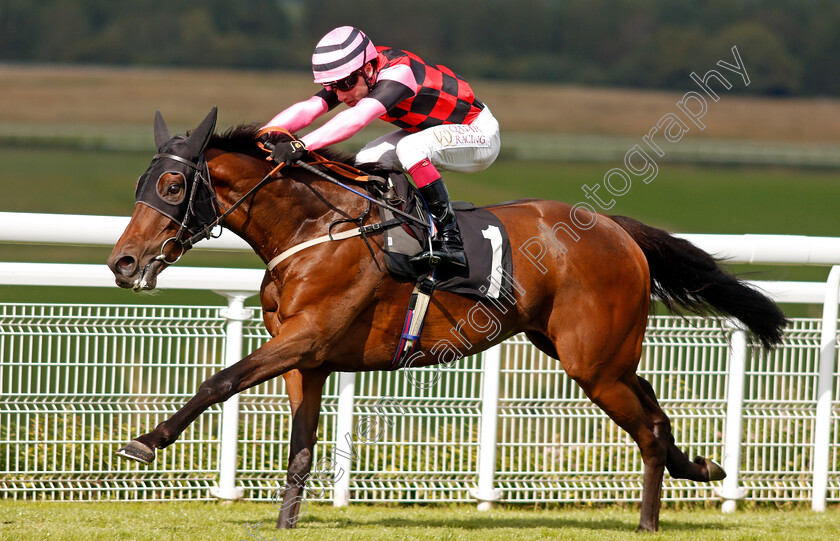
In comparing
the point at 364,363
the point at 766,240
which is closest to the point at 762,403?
the point at 766,240

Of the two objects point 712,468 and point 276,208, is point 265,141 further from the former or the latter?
point 712,468

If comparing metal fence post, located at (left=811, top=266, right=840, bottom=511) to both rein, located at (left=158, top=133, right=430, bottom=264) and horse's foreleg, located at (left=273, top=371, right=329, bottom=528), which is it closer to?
rein, located at (left=158, top=133, right=430, bottom=264)

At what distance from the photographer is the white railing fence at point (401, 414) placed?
505cm

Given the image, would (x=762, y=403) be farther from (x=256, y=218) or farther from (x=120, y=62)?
(x=120, y=62)

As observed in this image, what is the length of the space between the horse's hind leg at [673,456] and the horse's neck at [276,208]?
1625mm

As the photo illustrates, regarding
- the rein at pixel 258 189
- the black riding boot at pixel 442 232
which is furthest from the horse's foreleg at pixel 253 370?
the black riding boot at pixel 442 232

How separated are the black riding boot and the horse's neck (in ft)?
1.01

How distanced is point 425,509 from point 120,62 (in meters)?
75.8

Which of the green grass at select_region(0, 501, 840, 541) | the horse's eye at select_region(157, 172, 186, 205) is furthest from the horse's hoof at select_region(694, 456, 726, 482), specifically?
the horse's eye at select_region(157, 172, 186, 205)

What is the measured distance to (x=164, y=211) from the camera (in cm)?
400

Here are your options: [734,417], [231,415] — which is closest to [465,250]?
[231,415]

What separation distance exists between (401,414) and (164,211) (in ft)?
5.82

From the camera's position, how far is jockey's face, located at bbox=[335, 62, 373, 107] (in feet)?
14.2

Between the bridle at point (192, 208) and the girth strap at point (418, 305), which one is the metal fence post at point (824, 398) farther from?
the bridle at point (192, 208)
